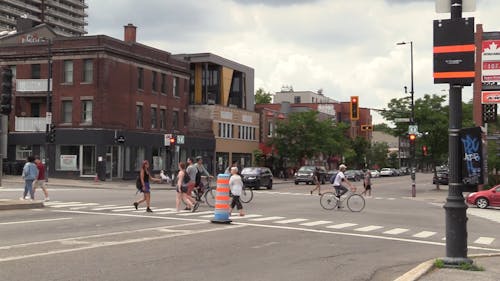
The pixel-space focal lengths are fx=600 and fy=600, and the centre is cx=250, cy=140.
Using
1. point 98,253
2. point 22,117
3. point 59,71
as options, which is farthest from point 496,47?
point 22,117

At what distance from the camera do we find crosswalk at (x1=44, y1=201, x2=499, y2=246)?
54.0 ft

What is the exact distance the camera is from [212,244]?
42.2ft

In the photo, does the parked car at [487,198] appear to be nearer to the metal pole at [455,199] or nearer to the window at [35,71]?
the metal pole at [455,199]

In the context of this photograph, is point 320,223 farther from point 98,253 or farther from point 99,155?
point 99,155

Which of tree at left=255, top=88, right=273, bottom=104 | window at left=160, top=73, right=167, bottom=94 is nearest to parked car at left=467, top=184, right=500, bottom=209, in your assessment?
window at left=160, top=73, right=167, bottom=94

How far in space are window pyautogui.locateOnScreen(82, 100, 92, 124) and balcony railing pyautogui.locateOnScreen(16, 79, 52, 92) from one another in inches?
154

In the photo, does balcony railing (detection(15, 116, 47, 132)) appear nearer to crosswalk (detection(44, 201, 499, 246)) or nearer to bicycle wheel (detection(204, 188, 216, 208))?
crosswalk (detection(44, 201, 499, 246))

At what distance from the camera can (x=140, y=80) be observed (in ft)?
170

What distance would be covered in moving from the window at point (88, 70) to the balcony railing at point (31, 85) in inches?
149

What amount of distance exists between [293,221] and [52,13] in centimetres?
15164

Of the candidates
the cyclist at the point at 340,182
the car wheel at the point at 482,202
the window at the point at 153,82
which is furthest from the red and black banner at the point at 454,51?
the window at the point at 153,82

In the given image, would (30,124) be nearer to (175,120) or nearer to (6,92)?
(175,120)

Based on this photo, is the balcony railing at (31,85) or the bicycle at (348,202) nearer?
the bicycle at (348,202)

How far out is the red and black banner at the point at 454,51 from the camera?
31.5ft
